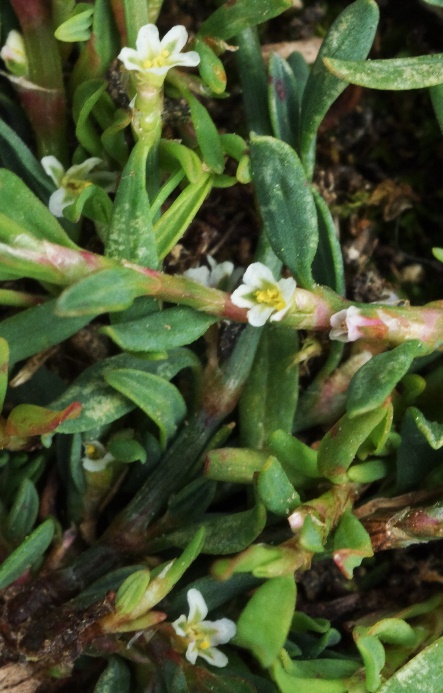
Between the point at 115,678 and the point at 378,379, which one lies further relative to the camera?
the point at 115,678

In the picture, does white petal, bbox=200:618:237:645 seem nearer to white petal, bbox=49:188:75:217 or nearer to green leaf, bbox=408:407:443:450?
green leaf, bbox=408:407:443:450

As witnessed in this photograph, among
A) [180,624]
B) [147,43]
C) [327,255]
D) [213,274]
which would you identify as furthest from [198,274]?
[180,624]

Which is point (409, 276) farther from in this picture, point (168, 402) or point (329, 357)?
point (168, 402)

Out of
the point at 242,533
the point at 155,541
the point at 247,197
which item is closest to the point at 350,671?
the point at 242,533

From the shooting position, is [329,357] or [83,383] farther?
[329,357]

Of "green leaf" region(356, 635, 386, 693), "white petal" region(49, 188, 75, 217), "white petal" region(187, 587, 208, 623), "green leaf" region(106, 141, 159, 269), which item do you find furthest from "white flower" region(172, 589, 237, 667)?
"white petal" region(49, 188, 75, 217)

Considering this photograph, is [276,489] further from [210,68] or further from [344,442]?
[210,68]
